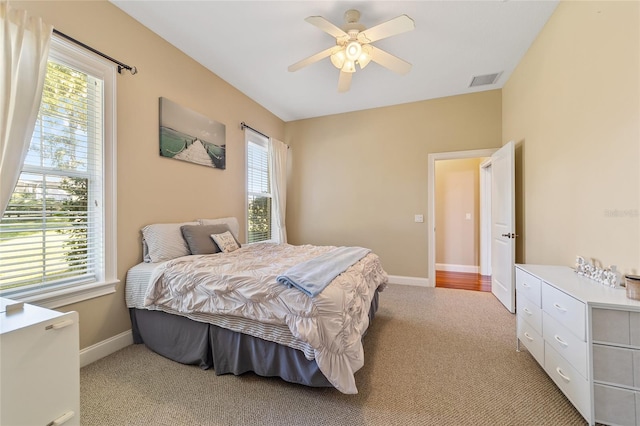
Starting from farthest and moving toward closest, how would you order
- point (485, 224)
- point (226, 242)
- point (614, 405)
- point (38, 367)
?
1. point (485, 224)
2. point (226, 242)
3. point (614, 405)
4. point (38, 367)

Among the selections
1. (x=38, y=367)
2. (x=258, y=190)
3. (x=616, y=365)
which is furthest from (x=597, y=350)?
(x=258, y=190)

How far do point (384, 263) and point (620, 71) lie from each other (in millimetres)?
3363

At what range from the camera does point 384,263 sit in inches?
174

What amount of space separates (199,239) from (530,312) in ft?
9.59

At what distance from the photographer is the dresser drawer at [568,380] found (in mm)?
1372

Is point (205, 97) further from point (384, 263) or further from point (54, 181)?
point (384, 263)

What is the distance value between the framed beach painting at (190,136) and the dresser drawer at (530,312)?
343cm

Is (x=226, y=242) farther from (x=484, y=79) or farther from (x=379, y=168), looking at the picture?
(x=484, y=79)

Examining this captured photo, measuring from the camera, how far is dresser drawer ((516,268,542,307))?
186cm

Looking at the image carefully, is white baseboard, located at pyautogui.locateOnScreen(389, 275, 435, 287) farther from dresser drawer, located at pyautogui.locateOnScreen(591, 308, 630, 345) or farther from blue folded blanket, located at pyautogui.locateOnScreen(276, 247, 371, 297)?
dresser drawer, located at pyautogui.locateOnScreen(591, 308, 630, 345)

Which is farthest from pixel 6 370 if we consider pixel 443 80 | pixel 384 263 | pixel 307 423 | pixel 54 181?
pixel 443 80

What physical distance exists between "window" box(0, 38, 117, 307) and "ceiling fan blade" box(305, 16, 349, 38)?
1728 mm

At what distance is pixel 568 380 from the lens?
151 centimetres

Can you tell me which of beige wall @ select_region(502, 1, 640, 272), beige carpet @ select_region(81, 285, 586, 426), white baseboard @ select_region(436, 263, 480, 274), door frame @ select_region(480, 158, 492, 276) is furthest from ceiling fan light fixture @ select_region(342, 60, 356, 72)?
white baseboard @ select_region(436, 263, 480, 274)
